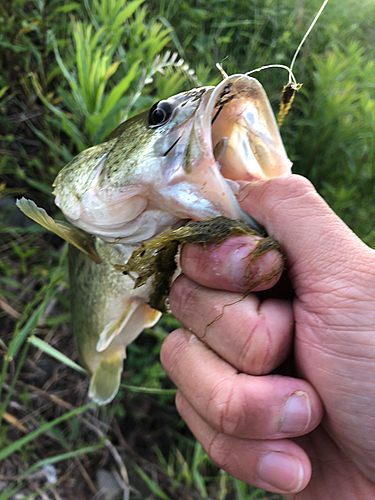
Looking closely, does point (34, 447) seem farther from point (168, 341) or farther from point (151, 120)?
point (151, 120)

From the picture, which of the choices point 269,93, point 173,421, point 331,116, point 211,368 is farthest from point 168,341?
point 269,93

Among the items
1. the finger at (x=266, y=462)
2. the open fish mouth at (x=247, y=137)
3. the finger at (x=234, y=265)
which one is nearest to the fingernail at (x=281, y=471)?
the finger at (x=266, y=462)

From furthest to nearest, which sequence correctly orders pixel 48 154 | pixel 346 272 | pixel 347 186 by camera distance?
pixel 347 186, pixel 48 154, pixel 346 272

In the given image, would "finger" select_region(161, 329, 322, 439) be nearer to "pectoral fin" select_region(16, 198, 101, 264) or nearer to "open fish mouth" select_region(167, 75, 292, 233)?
"open fish mouth" select_region(167, 75, 292, 233)

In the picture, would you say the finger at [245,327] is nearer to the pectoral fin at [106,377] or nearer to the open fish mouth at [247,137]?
the open fish mouth at [247,137]

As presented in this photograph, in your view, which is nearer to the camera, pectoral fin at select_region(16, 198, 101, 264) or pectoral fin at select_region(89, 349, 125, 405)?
pectoral fin at select_region(16, 198, 101, 264)

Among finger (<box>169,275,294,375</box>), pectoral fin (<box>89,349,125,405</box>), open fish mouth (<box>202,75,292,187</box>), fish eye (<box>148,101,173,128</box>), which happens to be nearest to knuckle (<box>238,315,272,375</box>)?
finger (<box>169,275,294,375</box>)
